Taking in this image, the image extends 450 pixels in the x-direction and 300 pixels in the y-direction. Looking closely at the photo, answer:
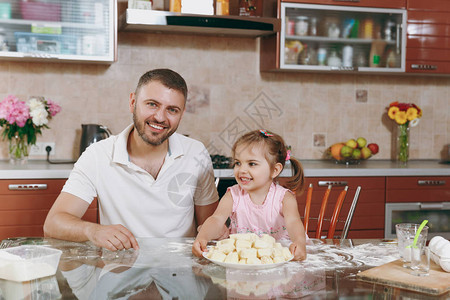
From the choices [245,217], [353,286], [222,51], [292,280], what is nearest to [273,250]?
[292,280]

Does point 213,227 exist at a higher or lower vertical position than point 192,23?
lower

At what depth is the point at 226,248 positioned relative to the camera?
1395 millimetres

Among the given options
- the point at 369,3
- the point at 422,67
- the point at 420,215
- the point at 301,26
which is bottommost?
the point at 420,215

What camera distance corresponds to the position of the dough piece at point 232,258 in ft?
4.40

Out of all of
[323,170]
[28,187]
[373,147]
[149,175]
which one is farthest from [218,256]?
[373,147]

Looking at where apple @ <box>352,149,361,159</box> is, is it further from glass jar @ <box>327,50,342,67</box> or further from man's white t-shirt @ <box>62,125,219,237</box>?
man's white t-shirt @ <box>62,125,219,237</box>

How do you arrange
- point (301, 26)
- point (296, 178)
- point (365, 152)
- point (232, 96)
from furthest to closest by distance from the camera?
point (232, 96), point (365, 152), point (301, 26), point (296, 178)

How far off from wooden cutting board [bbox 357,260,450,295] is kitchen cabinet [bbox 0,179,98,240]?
212 cm

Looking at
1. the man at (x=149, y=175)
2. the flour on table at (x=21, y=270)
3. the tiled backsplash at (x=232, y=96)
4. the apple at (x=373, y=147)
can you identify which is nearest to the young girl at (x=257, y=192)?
the man at (x=149, y=175)

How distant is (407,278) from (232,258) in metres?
0.42

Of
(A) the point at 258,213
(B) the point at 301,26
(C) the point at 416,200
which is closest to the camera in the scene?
(A) the point at 258,213

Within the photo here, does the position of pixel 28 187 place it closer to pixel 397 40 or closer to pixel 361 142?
pixel 361 142

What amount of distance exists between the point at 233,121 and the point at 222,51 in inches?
19.7

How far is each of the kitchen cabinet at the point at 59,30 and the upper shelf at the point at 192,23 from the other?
0.51 ft
